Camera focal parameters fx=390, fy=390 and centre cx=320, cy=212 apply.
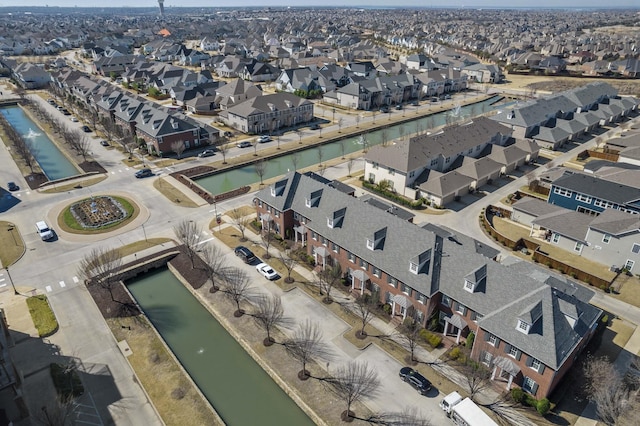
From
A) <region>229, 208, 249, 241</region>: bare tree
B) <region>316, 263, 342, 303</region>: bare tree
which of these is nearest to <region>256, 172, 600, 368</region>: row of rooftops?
<region>316, 263, 342, 303</region>: bare tree

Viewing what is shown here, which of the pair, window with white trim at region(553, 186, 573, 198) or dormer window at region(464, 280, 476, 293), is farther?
window with white trim at region(553, 186, 573, 198)

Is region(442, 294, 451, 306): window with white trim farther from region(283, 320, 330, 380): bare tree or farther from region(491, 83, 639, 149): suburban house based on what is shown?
region(491, 83, 639, 149): suburban house

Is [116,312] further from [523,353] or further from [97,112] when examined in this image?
[97,112]

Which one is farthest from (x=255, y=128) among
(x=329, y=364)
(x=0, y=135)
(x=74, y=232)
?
(x=329, y=364)

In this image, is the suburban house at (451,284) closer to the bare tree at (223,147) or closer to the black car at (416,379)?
the black car at (416,379)

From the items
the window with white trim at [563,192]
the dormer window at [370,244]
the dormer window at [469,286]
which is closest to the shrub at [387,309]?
the dormer window at [370,244]
